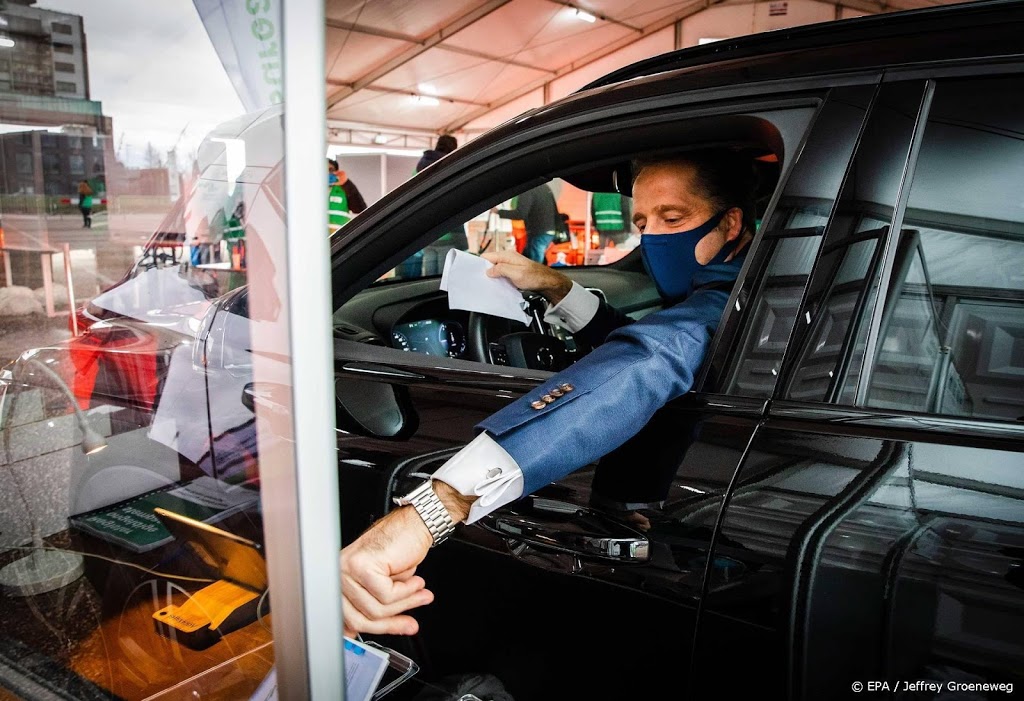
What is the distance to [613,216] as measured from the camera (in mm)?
3652

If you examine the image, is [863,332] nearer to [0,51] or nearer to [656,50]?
[0,51]

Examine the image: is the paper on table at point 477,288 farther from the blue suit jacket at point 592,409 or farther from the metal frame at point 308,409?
the metal frame at point 308,409

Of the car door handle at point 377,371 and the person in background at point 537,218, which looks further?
the person in background at point 537,218

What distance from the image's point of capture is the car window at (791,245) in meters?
1.01

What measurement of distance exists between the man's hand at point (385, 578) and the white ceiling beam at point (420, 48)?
10379 millimetres

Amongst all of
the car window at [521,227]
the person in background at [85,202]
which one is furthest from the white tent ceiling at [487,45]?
the person in background at [85,202]

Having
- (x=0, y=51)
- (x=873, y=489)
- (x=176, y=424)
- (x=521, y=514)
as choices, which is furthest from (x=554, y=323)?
(x=0, y=51)

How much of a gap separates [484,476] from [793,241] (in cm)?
56

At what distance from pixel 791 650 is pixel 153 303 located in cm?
118

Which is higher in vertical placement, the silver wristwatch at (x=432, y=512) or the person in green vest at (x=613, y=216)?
the person in green vest at (x=613, y=216)

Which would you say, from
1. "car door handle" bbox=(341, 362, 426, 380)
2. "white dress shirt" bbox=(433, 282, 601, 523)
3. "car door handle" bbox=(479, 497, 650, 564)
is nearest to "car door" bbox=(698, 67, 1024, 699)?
"car door handle" bbox=(479, 497, 650, 564)

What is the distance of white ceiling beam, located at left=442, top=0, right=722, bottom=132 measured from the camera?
12.5 metres

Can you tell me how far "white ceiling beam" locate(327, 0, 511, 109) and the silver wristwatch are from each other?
1034 cm

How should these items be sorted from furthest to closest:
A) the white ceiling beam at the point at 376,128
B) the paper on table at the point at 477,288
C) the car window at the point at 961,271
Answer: the white ceiling beam at the point at 376,128, the paper on table at the point at 477,288, the car window at the point at 961,271
